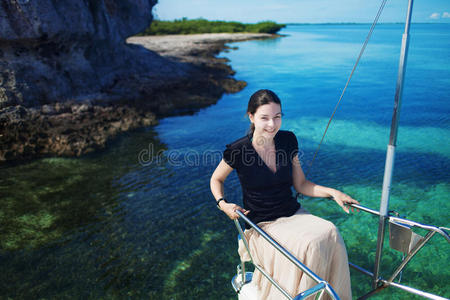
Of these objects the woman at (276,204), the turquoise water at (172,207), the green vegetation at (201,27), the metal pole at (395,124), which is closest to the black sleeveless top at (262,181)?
the woman at (276,204)

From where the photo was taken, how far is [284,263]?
8.21 ft

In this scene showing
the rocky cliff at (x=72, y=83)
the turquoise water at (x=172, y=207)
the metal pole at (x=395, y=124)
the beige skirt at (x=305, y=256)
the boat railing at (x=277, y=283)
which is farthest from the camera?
the rocky cliff at (x=72, y=83)

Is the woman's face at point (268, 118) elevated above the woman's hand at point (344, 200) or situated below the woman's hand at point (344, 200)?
above

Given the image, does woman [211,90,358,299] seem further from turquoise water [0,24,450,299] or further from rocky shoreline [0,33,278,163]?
rocky shoreline [0,33,278,163]

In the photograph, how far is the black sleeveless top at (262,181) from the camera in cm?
285

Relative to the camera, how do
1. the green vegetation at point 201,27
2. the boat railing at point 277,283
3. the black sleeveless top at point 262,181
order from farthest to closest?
the green vegetation at point 201,27, the black sleeveless top at point 262,181, the boat railing at point 277,283

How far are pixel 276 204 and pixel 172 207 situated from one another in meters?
3.73

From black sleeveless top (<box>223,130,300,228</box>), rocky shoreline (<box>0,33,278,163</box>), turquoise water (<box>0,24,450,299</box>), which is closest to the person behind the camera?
black sleeveless top (<box>223,130,300,228</box>)

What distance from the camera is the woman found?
2.40 meters

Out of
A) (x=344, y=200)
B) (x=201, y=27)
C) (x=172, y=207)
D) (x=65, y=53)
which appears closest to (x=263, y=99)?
(x=344, y=200)

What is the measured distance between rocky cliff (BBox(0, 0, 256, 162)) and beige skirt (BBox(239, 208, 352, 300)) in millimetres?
7762

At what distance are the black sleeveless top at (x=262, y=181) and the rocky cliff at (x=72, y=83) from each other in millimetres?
7347

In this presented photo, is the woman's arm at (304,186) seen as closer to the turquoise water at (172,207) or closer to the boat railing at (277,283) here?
the boat railing at (277,283)

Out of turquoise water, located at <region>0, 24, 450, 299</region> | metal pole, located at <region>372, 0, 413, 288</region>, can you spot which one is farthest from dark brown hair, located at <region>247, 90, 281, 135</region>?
turquoise water, located at <region>0, 24, 450, 299</region>
